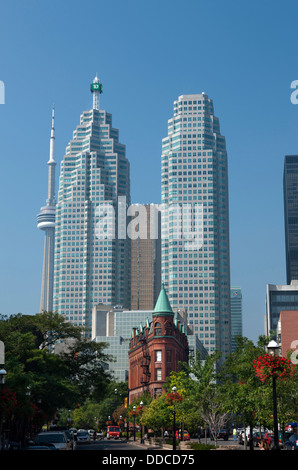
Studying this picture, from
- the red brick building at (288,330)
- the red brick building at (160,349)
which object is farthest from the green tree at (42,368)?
the red brick building at (288,330)

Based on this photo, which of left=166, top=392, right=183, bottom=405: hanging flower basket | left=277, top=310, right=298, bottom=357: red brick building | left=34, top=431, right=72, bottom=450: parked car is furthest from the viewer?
left=277, top=310, right=298, bottom=357: red brick building

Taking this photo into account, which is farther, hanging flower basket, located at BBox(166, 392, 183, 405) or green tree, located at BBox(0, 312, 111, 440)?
hanging flower basket, located at BBox(166, 392, 183, 405)

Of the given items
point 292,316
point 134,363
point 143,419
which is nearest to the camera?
point 143,419

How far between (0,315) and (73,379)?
45.9ft

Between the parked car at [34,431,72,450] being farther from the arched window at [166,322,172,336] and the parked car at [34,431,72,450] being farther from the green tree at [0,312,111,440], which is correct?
the arched window at [166,322,172,336]

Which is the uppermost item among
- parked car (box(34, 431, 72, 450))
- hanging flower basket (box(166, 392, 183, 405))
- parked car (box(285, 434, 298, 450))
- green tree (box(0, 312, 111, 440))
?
green tree (box(0, 312, 111, 440))

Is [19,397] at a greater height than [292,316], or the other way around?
[292,316]

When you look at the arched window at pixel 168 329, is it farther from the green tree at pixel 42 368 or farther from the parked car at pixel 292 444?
the parked car at pixel 292 444

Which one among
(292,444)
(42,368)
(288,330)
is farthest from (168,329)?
(292,444)

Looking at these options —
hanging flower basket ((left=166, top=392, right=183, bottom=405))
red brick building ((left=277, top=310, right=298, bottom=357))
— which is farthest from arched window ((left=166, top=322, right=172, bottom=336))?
hanging flower basket ((left=166, top=392, right=183, bottom=405))

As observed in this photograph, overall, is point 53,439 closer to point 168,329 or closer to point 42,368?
point 42,368

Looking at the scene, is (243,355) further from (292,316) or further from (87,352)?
(292,316)
